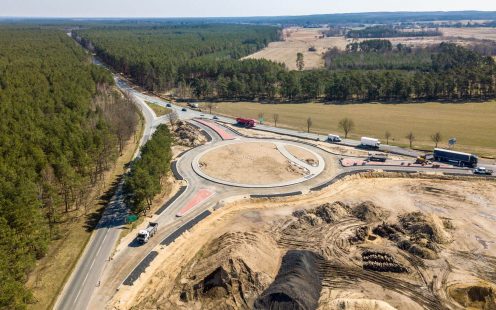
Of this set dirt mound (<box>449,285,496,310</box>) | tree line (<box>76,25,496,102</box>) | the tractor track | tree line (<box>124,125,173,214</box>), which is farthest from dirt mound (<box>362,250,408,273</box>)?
tree line (<box>76,25,496,102</box>)

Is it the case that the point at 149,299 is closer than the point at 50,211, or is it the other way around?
the point at 149,299

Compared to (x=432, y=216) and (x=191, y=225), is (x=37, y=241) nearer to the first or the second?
(x=191, y=225)

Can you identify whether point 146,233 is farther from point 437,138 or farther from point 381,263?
point 437,138

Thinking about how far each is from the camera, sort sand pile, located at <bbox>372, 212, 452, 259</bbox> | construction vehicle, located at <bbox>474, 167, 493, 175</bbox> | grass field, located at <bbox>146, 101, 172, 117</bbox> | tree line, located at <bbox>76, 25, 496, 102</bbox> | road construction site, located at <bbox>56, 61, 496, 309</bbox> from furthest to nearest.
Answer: tree line, located at <bbox>76, 25, 496, 102</bbox>, grass field, located at <bbox>146, 101, 172, 117</bbox>, construction vehicle, located at <bbox>474, 167, 493, 175</bbox>, sand pile, located at <bbox>372, 212, 452, 259</bbox>, road construction site, located at <bbox>56, 61, 496, 309</bbox>

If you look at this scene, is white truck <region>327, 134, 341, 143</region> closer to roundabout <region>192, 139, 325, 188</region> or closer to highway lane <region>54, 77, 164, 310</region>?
roundabout <region>192, 139, 325, 188</region>

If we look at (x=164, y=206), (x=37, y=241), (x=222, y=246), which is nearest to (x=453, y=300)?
(x=222, y=246)

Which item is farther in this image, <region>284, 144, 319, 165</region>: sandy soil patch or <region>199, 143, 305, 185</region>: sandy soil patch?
<region>284, 144, 319, 165</region>: sandy soil patch

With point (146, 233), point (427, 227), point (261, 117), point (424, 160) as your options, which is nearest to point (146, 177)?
point (146, 233)
